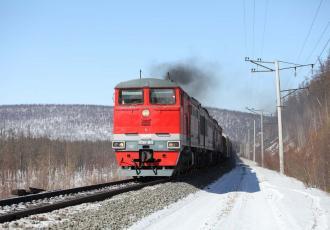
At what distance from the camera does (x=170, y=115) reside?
1584 cm

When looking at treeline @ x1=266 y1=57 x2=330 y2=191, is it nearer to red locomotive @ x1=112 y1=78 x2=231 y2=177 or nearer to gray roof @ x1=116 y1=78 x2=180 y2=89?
red locomotive @ x1=112 y1=78 x2=231 y2=177

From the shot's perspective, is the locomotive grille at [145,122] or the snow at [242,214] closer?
the snow at [242,214]

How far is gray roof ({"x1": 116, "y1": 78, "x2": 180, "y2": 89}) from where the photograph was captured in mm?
16359

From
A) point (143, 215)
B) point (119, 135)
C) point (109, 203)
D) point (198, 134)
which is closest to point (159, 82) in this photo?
point (119, 135)

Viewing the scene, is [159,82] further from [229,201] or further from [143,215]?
[143,215]

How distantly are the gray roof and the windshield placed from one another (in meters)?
0.19

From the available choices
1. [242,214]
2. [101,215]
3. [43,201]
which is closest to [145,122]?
[43,201]

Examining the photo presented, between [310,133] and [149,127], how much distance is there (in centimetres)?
1414

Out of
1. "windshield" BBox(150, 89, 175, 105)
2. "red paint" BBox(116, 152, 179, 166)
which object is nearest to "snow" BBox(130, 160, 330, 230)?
"red paint" BBox(116, 152, 179, 166)

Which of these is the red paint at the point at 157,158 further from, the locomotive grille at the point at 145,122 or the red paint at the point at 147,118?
the locomotive grille at the point at 145,122

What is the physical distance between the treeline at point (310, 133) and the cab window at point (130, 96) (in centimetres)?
767

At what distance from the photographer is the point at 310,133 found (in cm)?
2636

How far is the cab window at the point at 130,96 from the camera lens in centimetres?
1639

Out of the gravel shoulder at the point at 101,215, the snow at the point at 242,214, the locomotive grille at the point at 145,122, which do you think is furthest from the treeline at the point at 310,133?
the gravel shoulder at the point at 101,215
